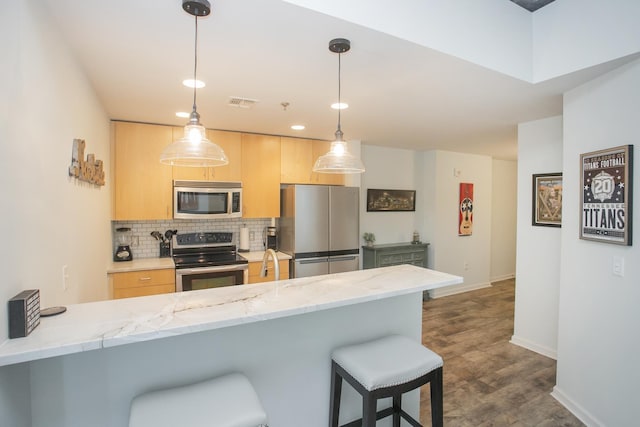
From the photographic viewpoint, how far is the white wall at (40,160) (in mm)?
1146

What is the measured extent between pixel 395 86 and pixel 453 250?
3857 millimetres

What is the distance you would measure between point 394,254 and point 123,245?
3591mm

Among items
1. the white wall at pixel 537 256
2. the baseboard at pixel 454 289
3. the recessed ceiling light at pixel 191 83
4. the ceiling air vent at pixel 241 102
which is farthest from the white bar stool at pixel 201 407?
the baseboard at pixel 454 289

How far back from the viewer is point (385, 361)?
1.63m

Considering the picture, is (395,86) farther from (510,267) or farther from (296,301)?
(510,267)

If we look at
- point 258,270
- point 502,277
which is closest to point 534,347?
point 258,270

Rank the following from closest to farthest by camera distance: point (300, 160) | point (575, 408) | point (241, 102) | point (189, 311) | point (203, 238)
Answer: point (189, 311) < point (575, 408) < point (241, 102) < point (203, 238) < point (300, 160)

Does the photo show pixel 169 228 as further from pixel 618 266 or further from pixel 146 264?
pixel 618 266

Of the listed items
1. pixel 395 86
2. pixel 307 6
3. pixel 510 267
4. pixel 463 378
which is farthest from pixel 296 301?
pixel 510 267

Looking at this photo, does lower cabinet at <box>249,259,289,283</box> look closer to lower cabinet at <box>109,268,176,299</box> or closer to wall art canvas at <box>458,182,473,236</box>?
lower cabinet at <box>109,268,176,299</box>

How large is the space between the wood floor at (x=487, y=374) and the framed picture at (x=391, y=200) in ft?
5.43

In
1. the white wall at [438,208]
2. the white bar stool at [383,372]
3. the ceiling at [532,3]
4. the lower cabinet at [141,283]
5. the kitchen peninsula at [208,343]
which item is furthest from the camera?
the white wall at [438,208]

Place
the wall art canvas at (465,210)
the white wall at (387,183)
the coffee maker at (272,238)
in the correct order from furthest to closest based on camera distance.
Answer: the wall art canvas at (465,210) < the white wall at (387,183) < the coffee maker at (272,238)

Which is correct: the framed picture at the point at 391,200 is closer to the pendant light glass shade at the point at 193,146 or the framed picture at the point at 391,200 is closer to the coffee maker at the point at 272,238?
the coffee maker at the point at 272,238
